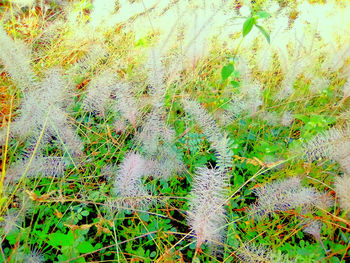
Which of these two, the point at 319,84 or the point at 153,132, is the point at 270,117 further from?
the point at 153,132

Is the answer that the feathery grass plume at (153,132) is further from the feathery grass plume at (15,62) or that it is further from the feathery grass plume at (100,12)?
the feathery grass plume at (100,12)

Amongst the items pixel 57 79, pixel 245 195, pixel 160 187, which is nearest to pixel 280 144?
pixel 245 195

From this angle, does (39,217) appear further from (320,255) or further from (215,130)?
(320,255)

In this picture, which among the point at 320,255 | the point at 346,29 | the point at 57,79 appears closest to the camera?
the point at 320,255

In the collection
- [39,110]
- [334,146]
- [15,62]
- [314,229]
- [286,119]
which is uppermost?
[15,62]

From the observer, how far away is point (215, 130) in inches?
38.7

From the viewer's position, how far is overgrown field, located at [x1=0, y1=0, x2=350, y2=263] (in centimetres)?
83

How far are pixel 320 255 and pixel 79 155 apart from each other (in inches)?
40.3

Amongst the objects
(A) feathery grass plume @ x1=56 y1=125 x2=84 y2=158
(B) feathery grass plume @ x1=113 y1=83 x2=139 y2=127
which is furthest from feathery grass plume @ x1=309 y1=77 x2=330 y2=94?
(A) feathery grass plume @ x1=56 y1=125 x2=84 y2=158

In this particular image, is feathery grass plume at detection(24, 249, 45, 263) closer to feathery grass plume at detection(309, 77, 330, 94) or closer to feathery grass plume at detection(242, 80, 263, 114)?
feathery grass plume at detection(242, 80, 263, 114)

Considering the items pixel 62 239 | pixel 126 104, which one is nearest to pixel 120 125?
pixel 126 104

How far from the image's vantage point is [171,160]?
3.45 ft

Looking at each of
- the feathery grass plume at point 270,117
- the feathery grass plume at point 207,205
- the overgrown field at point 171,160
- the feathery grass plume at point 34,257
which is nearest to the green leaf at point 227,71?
the overgrown field at point 171,160

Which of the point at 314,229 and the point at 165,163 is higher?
the point at 165,163
